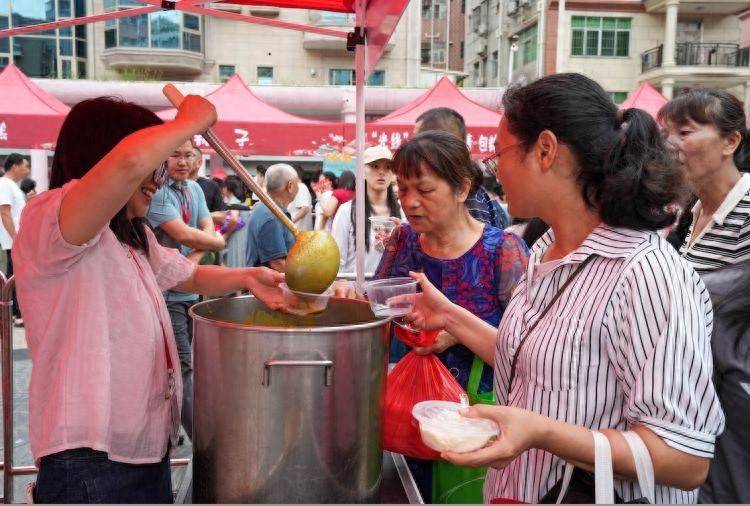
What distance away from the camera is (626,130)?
121 centimetres

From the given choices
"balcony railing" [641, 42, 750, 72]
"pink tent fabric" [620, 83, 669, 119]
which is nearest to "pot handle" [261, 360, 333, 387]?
"pink tent fabric" [620, 83, 669, 119]

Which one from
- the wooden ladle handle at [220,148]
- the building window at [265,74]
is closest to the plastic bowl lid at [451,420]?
the wooden ladle handle at [220,148]

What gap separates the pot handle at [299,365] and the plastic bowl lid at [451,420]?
0.63ft

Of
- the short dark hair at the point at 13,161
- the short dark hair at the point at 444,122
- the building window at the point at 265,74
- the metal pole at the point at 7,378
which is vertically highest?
the building window at the point at 265,74

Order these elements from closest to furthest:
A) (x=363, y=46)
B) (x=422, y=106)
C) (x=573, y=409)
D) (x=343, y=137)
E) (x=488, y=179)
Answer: (x=573, y=409) < (x=363, y=46) < (x=488, y=179) < (x=343, y=137) < (x=422, y=106)

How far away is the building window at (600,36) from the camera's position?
74.6 feet

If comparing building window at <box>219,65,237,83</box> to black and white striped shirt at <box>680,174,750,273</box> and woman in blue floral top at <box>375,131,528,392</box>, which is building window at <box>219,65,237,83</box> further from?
black and white striped shirt at <box>680,174,750,273</box>

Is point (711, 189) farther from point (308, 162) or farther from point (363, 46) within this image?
point (308, 162)

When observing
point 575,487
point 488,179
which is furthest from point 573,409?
point 488,179

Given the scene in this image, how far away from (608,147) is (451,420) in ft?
2.01

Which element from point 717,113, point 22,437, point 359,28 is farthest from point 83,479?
point 22,437

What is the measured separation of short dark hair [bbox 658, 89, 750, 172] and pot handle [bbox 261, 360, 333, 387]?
1958mm

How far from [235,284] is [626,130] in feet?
3.85

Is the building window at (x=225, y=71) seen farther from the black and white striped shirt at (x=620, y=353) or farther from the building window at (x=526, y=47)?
the black and white striped shirt at (x=620, y=353)
